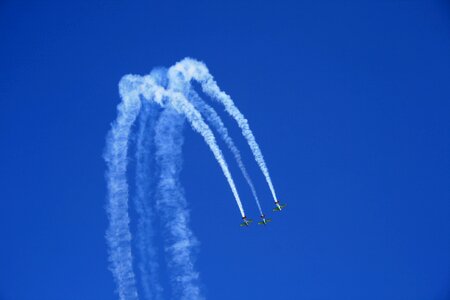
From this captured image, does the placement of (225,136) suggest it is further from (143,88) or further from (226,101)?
(143,88)

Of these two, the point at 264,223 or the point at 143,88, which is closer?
the point at 143,88

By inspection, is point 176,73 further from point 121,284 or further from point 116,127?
point 121,284

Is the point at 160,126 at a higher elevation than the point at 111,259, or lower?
higher

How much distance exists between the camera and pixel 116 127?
18.0 m

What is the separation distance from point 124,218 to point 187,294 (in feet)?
13.5

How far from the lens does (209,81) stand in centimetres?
1838

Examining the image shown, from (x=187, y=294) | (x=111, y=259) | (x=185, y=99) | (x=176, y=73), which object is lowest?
(x=187, y=294)

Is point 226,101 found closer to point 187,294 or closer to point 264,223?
point 264,223

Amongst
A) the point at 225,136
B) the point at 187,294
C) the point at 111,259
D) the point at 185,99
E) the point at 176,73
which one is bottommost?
the point at 187,294

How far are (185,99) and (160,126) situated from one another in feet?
4.89

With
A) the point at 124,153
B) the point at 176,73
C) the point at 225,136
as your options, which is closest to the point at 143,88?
the point at 176,73

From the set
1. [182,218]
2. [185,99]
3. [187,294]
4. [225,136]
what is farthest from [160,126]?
[187,294]

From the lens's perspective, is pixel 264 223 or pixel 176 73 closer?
pixel 176 73

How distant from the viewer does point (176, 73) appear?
17.9m
